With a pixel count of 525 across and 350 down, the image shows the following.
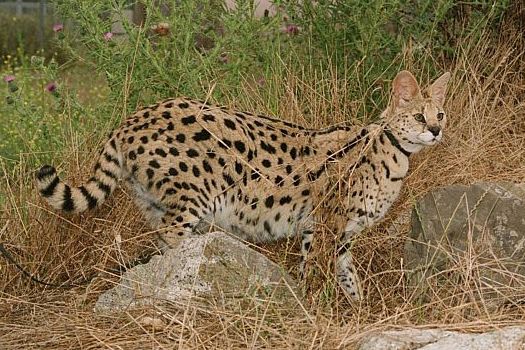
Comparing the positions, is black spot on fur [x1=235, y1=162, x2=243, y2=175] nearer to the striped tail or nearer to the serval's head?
the striped tail

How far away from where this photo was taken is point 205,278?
14.6 feet

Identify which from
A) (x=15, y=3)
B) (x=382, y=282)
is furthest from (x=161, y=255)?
(x=15, y=3)

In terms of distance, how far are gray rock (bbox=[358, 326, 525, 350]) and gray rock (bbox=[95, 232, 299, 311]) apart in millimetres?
594

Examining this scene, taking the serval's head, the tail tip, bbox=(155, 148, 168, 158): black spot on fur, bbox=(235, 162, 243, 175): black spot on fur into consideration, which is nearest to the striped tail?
the tail tip

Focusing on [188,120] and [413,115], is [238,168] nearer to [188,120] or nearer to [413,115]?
[188,120]

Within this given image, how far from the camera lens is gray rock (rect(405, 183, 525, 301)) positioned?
453 centimetres

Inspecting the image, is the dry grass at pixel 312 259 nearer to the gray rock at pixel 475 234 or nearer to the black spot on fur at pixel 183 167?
the gray rock at pixel 475 234

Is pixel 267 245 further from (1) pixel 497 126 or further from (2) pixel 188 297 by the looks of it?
(1) pixel 497 126

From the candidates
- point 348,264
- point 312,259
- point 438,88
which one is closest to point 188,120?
point 312,259

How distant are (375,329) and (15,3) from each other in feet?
46.4

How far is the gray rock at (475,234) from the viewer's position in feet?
14.9

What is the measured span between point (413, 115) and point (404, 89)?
0.41 ft

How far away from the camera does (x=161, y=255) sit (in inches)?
183

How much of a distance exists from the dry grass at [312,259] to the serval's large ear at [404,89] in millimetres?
482
